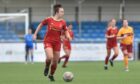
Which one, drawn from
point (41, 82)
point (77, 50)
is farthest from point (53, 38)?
point (77, 50)

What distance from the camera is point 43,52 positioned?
37.2 metres

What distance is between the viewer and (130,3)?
4778 centimetres

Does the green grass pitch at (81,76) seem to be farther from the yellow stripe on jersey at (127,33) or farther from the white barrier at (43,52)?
the white barrier at (43,52)

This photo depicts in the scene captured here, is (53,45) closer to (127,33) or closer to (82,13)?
(127,33)

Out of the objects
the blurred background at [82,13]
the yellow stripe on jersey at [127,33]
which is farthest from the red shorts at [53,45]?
the blurred background at [82,13]

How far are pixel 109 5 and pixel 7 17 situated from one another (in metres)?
11.4

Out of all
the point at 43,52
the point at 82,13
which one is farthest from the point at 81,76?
the point at 82,13

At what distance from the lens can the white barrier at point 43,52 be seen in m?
37.3

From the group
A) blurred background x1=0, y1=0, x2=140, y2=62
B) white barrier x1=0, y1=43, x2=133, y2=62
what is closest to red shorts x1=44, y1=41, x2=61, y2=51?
white barrier x1=0, y1=43, x2=133, y2=62

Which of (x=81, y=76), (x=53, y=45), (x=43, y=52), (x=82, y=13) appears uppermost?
(x=53, y=45)

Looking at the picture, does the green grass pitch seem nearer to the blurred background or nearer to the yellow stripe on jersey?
the yellow stripe on jersey

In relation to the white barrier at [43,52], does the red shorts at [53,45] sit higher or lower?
higher

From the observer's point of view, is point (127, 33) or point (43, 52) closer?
point (127, 33)

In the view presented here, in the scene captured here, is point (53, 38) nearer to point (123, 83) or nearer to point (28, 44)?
point (123, 83)
